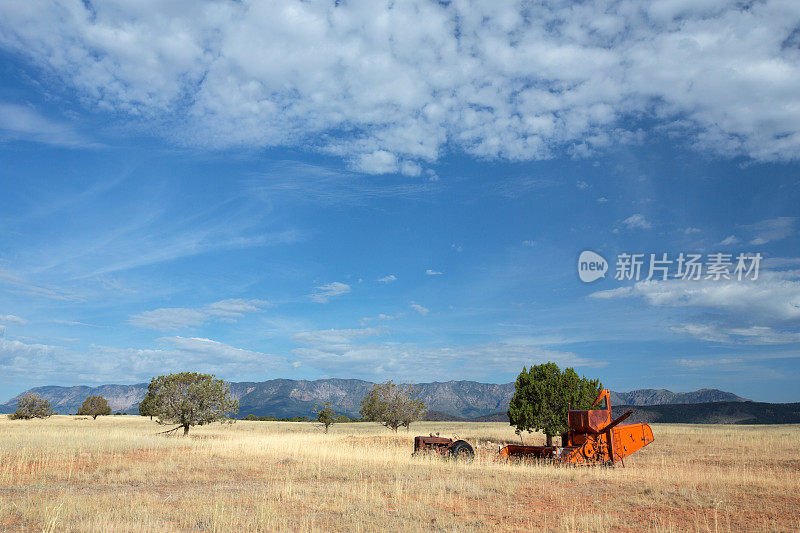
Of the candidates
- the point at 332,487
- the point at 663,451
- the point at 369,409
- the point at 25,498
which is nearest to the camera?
the point at 25,498

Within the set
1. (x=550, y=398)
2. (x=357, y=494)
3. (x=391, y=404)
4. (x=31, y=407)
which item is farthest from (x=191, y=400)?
(x=31, y=407)

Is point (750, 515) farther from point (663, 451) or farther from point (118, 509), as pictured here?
point (663, 451)

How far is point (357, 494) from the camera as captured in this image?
14320 millimetres

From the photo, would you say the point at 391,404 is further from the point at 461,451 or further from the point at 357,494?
the point at 357,494

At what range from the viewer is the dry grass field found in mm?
11094

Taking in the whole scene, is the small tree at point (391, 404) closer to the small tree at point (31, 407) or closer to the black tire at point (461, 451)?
the black tire at point (461, 451)

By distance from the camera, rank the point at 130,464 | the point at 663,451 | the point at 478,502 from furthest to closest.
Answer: the point at 663,451, the point at 130,464, the point at 478,502

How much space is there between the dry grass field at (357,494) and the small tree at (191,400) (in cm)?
1502

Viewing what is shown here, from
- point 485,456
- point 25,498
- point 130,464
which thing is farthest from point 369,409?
point 25,498

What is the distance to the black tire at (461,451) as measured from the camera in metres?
23.1

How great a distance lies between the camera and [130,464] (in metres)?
20.3

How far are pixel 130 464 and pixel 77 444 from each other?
7.44m

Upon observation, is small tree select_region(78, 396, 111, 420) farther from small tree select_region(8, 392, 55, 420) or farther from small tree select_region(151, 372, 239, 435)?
small tree select_region(151, 372, 239, 435)

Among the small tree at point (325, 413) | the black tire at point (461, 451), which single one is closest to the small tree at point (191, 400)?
the small tree at point (325, 413)
